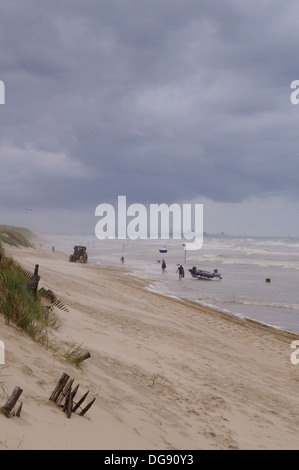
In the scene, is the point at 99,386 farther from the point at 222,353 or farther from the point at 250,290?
the point at 250,290

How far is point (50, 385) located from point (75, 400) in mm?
383

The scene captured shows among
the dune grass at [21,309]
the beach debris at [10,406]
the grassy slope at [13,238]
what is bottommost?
the beach debris at [10,406]

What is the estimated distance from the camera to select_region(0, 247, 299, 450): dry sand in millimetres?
4406

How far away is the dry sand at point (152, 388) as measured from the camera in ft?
14.5

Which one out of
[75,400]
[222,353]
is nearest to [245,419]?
[75,400]

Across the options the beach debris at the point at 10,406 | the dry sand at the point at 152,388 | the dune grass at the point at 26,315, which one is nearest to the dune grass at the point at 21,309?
the dune grass at the point at 26,315

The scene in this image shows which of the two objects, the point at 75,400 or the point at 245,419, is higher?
the point at 75,400

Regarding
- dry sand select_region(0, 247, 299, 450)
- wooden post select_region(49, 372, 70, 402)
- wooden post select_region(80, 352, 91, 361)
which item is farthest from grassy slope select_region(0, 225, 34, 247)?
wooden post select_region(49, 372, 70, 402)

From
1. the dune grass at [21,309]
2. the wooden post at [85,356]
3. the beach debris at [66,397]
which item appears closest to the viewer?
the beach debris at [66,397]

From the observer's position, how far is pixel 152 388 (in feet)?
21.9

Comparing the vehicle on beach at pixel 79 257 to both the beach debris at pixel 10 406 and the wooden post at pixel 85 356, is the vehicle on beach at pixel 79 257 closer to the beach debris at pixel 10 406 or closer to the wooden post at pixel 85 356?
the wooden post at pixel 85 356

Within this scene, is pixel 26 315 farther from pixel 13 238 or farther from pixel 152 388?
pixel 13 238
